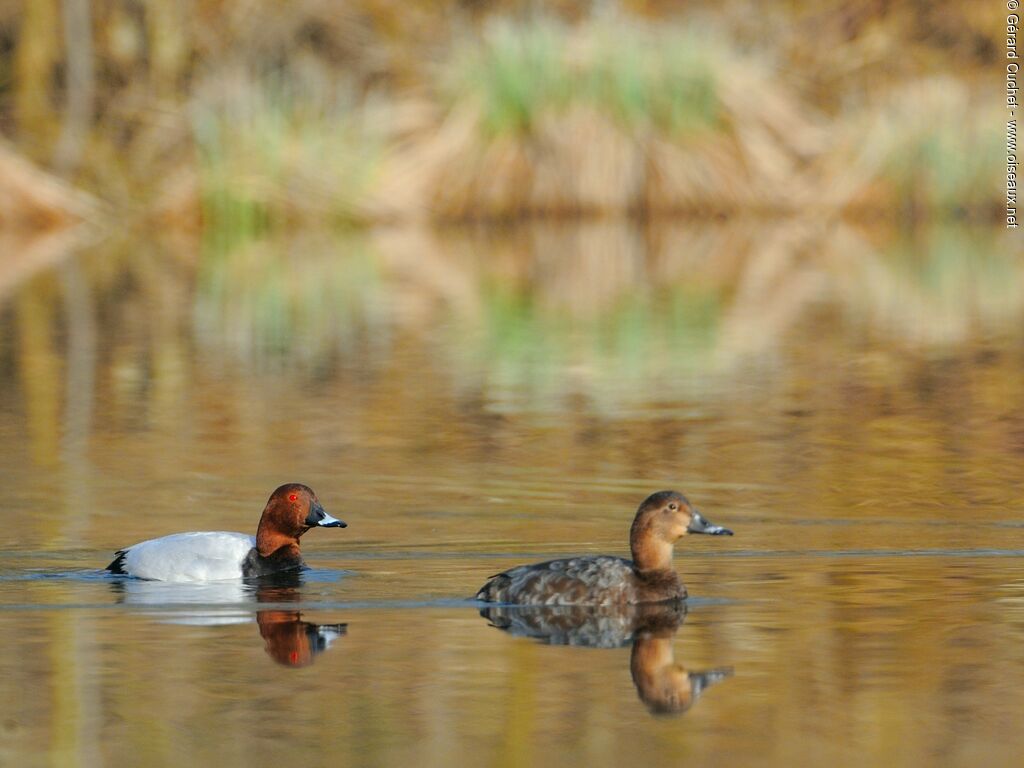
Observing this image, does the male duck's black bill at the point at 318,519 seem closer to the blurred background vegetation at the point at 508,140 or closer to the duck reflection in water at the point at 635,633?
the duck reflection in water at the point at 635,633

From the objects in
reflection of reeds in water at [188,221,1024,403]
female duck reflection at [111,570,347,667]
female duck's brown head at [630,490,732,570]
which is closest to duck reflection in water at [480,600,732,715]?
female duck's brown head at [630,490,732,570]

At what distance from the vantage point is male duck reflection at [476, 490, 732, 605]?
7230 millimetres

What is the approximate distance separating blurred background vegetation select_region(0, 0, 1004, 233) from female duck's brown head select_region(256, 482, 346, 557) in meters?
20.2

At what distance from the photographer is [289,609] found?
741 cm

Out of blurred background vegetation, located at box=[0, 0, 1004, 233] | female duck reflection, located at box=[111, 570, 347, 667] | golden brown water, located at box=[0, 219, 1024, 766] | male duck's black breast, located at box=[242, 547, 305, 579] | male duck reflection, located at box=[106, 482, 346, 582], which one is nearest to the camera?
golden brown water, located at box=[0, 219, 1024, 766]

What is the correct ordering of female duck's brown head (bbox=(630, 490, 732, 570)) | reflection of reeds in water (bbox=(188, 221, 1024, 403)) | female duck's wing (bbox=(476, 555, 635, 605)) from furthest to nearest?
reflection of reeds in water (bbox=(188, 221, 1024, 403)), female duck's brown head (bbox=(630, 490, 732, 570)), female duck's wing (bbox=(476, 555, 635, 605))

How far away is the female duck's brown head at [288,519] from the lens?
8.12 m

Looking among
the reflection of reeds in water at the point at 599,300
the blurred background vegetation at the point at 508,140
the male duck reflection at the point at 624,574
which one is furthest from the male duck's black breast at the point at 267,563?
the blurred background vegetation at the point at 508,140

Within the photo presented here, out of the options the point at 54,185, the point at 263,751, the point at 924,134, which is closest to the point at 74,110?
the point at 54,185

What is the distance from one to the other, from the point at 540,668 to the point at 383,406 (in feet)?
21.4

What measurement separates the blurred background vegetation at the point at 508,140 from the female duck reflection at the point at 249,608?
67.2ft

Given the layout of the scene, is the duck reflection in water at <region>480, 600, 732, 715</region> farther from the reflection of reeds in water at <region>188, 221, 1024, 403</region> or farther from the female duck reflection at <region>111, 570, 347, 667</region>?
the reflection of reeds in water at <region>188, 221, 1024, 403</region>

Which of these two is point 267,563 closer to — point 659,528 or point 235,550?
point 235,550

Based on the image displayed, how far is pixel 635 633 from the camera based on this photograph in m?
6.90
